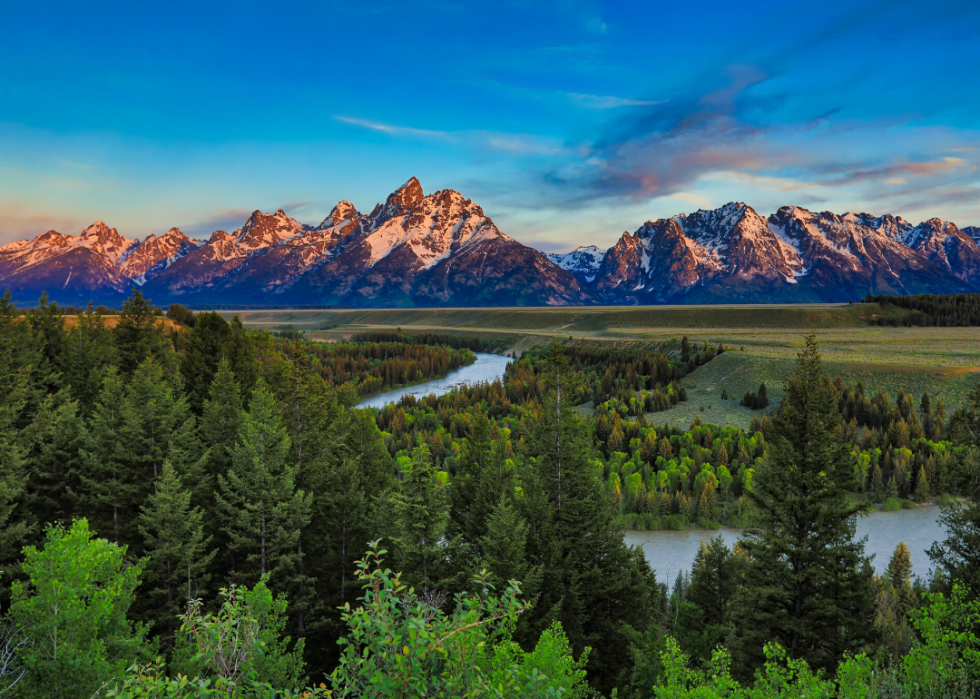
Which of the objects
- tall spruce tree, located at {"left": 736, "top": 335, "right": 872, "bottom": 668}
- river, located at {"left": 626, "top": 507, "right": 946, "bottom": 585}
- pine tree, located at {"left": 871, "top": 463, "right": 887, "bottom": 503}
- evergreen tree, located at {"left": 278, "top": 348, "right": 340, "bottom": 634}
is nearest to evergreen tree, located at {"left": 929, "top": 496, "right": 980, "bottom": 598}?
tall spruce tree, located at {"left": 736, "top": 335, "right": 872, "bottom": 668}

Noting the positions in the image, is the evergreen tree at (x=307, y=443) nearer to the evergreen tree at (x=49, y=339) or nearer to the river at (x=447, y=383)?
the evergreen tree at (x=49, y=339)

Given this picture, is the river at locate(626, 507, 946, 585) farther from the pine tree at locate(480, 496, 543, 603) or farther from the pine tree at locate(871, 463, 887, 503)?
the pine tree at locate(480, 496, 543, 603)

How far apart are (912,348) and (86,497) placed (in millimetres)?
153596

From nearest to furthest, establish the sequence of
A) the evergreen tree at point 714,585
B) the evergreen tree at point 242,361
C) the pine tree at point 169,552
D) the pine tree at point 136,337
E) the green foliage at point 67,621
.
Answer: the green foliage at point 67,621 → the pine tree at point 169,552 → the evergreen tree at point 714,585 → the evergreen tree at point 242,361 → the pine tree at point 136,337

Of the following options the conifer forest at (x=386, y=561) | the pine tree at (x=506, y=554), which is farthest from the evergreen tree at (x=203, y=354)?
the pine tree at (x=506, y=554)

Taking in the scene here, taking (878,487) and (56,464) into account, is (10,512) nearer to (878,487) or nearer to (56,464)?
(56,464)

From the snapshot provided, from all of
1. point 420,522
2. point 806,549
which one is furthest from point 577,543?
point 806,549

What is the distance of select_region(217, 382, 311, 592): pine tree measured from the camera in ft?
84.0

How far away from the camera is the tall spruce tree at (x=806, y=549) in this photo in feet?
64.6

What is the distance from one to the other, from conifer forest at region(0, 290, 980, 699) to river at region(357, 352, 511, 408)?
82.1 meters

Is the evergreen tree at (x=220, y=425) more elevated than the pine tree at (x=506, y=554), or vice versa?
the evergreen tree at (x=220, y=425)

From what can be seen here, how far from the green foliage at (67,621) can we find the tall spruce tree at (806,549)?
21418 mm

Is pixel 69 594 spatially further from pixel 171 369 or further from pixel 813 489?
pixel 171 369

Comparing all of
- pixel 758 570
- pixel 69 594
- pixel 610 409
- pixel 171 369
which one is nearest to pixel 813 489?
pixel 758 570
